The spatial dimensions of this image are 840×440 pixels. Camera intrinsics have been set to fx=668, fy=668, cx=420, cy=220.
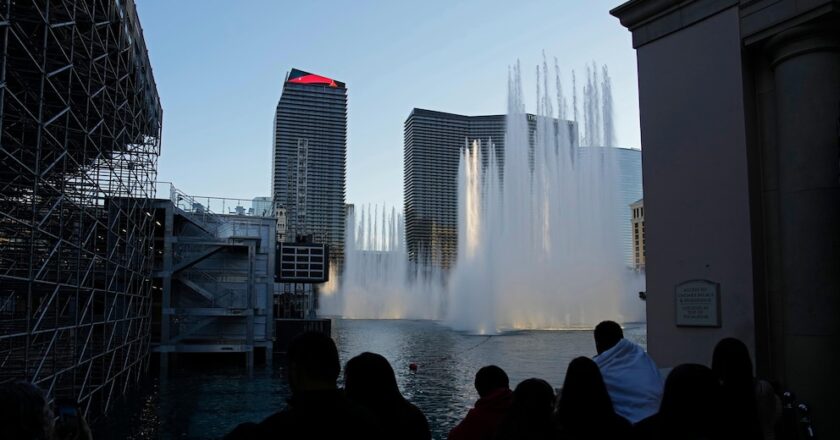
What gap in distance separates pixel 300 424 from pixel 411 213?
196 m

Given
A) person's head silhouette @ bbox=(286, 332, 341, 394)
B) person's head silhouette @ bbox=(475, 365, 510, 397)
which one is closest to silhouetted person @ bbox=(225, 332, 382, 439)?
→ person's head silhouette @ bbox=(286, 332, 341, 394)

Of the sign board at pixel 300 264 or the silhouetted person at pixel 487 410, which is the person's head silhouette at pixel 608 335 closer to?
the silhouetted person at pixel 487 410

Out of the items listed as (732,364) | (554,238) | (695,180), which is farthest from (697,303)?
(554,238)

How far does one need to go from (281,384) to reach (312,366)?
2354 cm

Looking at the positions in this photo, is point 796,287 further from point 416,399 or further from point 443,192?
point 443,192

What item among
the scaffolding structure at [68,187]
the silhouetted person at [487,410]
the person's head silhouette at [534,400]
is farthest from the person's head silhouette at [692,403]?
the scaffolding structure at [68,187]

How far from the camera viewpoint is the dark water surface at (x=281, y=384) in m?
17.2

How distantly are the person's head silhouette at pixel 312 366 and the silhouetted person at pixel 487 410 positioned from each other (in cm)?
155

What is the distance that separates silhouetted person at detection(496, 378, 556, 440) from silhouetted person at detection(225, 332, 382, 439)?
0.98 meters

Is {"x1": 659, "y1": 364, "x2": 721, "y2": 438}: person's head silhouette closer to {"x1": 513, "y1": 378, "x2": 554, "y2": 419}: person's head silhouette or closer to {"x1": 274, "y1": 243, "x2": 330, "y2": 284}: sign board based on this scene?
{"x1": 513, "y1": 378, "x2": 554, "y2": 419}: person's head silhouette

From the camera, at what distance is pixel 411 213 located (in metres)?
198

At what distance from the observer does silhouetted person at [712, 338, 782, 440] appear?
137 inches

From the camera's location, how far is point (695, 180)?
314 inches

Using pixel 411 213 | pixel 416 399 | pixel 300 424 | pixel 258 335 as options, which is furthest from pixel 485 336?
pixel 411 213
